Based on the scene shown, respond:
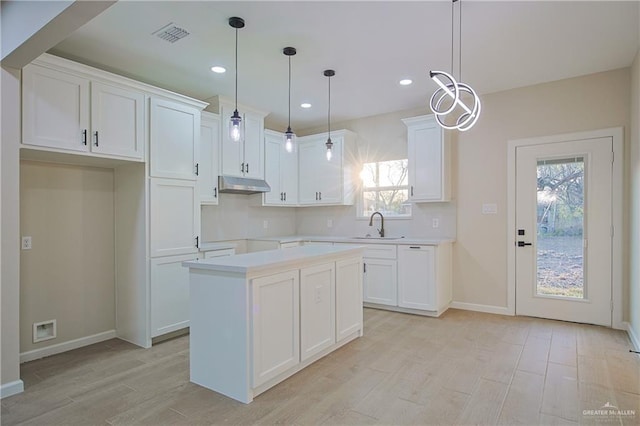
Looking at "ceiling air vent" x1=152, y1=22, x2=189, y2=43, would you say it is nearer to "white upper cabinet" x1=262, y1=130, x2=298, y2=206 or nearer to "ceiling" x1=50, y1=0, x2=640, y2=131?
"ceiling" x1=50, y1=0, x2=640, y2=131

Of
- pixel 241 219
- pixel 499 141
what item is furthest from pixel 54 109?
pixel 499 141

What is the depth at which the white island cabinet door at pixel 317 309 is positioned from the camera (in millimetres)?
2852

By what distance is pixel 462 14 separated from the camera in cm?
272

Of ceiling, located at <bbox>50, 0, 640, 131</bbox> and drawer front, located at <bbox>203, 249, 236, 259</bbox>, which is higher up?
ceiling, located at <bbox>50, 0, 640, 131</bbox>

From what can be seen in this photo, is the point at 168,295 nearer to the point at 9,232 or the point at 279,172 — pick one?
the point at 9,232

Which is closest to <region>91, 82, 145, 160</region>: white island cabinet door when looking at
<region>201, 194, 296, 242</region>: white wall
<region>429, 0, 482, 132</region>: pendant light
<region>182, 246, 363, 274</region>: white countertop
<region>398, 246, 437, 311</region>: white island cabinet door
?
<region>182, 246, 363, 274</region>: white countertop

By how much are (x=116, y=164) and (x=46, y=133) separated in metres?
0.77

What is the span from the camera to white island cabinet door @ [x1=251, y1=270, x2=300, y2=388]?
95.3 inches

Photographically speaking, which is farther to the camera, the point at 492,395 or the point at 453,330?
the point at 453,330

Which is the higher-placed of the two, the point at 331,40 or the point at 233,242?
the point at 331,40

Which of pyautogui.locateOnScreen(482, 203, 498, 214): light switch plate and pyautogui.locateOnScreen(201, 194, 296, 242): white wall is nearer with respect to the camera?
pyautogui.locateOnScreen(482, 203, 498, 214): light switch plate

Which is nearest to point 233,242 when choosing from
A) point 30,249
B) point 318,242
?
point 318,242

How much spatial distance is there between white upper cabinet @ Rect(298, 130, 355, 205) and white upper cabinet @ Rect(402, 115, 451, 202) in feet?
3.31

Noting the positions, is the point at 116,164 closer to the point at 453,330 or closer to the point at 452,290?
the point at 453,330
